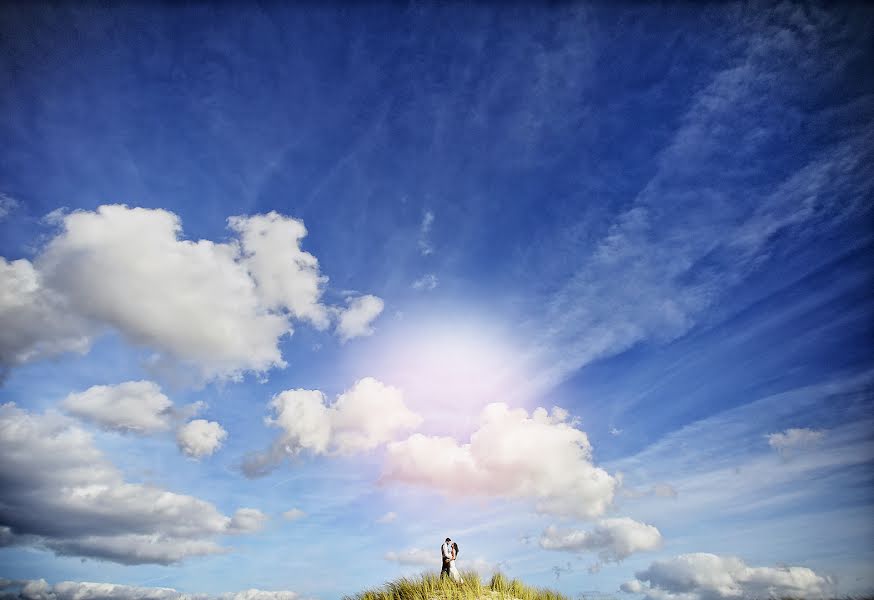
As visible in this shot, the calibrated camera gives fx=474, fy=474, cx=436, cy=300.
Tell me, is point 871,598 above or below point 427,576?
below

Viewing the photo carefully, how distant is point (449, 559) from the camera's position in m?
20.8

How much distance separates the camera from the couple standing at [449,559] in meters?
20.5

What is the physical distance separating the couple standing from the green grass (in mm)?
293

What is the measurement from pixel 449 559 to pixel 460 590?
1439 millimetres

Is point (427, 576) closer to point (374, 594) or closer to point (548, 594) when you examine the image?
point (374, 594)

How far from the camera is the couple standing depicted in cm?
2055

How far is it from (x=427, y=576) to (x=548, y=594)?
18.4 ft

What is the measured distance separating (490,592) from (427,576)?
2.79 meters

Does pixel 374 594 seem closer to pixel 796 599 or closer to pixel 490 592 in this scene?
pixel 490 592

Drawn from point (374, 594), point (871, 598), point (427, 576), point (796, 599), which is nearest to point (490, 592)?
point (427, 576)

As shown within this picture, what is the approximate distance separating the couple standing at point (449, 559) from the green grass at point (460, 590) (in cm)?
29

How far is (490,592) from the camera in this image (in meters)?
20.2

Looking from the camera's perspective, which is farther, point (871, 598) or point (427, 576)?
point (427, 576)

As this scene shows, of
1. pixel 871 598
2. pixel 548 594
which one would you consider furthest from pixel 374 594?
pixel 871 598
